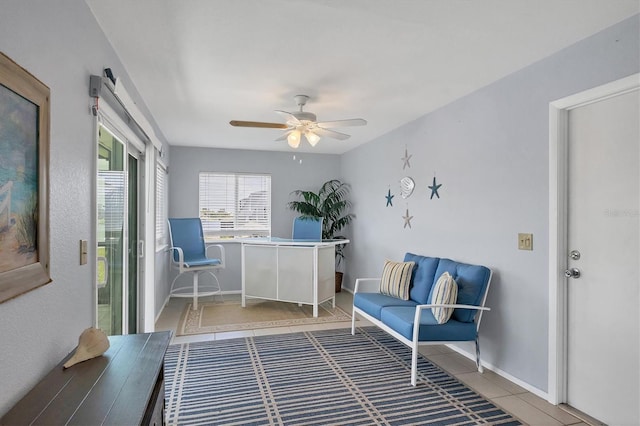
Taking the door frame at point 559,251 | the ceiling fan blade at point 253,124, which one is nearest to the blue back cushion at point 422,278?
the door frame at point 559,251

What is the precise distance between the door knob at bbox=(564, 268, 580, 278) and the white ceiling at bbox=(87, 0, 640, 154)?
1468 mm

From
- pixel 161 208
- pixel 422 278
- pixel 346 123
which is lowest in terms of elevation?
pixel 422 278

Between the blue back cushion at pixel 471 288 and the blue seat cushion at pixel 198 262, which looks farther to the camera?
the blue seat cushion at pixel 198 262

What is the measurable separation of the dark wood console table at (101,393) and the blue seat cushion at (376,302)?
213cm

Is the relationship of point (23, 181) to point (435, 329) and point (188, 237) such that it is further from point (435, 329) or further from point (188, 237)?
point (188, 237)

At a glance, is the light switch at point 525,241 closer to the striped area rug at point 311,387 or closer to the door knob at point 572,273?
the door knob at point 572,273

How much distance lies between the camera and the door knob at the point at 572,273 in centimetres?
239

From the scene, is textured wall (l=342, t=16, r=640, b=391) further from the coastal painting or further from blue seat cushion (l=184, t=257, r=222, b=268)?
the coastal painting

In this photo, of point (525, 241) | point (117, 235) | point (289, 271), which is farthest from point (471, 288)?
point (117, 235)

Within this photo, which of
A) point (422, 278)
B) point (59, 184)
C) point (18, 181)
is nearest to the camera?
point (18, 181)

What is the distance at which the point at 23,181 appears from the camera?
124 centimetres

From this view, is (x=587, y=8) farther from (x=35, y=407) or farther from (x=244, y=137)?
(x=244, y=137)

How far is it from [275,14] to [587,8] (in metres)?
1.67

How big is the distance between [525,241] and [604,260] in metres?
0.53
